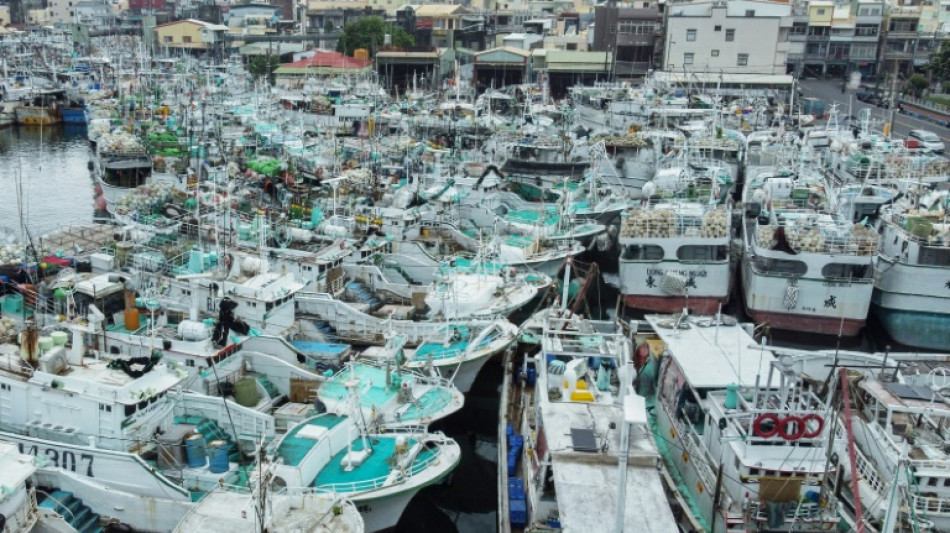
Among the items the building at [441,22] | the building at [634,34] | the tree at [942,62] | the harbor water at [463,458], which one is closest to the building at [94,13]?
the building at [441,22]

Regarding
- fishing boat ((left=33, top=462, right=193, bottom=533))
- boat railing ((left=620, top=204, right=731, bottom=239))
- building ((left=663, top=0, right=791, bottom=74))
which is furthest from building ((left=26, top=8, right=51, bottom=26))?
fishing boat ((left=33, top=462, right=193, bottom=533))

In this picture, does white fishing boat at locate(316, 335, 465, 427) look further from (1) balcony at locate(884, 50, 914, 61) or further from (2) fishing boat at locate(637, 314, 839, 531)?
(1) balcony at locate(884, 50, 914, 61)

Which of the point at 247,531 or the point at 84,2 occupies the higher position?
the point at 84,2

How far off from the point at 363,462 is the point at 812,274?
18367 millimetres

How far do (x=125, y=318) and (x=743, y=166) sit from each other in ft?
113

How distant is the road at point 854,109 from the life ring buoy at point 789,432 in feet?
133

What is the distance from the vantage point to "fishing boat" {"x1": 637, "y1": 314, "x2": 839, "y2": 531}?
14977 millimetres

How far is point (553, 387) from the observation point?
18.3m

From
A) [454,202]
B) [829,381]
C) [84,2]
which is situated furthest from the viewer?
[84,2]

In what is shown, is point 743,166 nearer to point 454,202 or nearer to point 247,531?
point 454,202

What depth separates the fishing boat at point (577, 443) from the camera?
43.4 feet

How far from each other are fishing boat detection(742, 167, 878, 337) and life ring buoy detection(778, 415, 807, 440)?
572 inches

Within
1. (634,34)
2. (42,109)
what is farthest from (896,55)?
(42,109)

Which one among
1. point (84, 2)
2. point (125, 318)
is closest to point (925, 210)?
point (125, 318)
